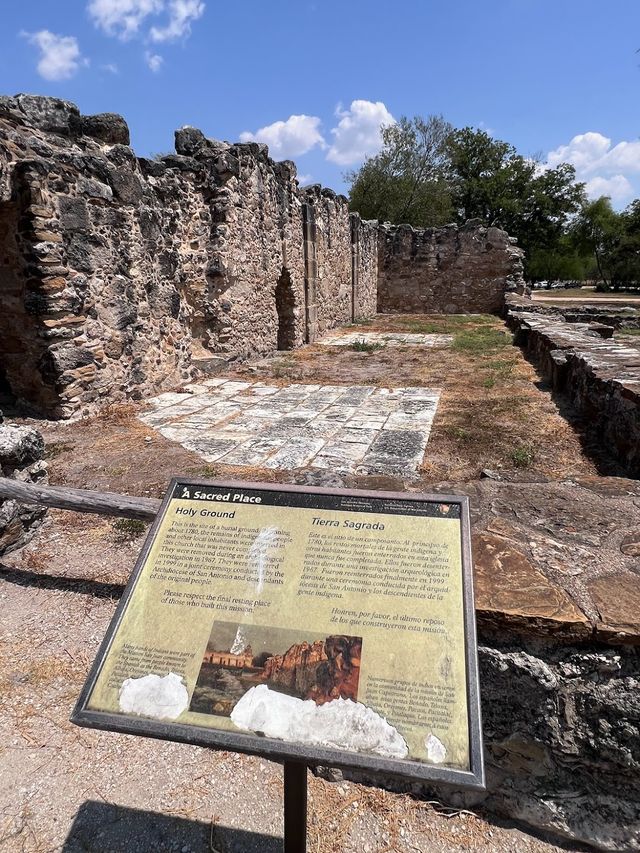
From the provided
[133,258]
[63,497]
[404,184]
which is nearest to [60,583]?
[63,497]

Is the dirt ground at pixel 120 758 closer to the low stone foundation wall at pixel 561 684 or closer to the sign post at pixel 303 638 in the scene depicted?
the low stone foundation wall at pixel 561 684

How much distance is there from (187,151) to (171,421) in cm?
459

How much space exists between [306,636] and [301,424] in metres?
4.33

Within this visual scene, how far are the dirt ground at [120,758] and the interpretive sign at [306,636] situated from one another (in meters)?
0.84

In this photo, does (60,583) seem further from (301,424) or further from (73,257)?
(73,257)

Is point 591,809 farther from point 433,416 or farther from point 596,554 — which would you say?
point 433,416

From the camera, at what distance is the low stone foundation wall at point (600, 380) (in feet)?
13.3

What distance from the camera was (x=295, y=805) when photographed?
56.8 inches

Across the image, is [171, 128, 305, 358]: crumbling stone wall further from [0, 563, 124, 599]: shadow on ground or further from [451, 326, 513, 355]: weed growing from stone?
[0, 563, 124, 599]: shadow on ground

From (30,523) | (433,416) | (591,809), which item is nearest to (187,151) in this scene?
(433,416)

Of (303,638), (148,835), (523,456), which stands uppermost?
(303,638)

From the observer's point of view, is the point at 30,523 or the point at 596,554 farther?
the point at 30,523

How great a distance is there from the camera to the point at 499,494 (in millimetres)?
2338

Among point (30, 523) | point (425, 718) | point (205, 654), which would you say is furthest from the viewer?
point (30, 523)
